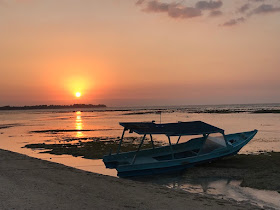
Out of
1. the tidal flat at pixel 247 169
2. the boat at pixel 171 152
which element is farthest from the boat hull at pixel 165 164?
the tidal flat at pixel 247 169

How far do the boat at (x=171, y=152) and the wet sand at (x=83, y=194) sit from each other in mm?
2463

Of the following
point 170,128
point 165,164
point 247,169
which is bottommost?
point 247,169

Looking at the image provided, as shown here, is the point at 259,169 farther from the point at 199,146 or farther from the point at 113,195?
the point at 113,195

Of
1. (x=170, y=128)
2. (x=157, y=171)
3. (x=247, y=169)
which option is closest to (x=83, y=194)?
(x=157, y=171)

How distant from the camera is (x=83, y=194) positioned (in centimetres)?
1055

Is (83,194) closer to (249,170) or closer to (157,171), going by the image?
(157,171)

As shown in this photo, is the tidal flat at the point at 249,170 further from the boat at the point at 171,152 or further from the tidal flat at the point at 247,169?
the boat at the point at 171,152

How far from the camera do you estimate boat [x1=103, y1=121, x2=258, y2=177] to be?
1582 cm

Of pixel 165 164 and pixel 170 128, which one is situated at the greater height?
pixel 170 128

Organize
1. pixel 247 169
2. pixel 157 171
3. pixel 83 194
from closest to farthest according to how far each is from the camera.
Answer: pixel 83 194 → pixel 157 171 → pixel 247 169

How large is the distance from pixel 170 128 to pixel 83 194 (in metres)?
7.70

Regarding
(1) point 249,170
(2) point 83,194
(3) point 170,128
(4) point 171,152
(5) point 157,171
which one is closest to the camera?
(2) point 83,194

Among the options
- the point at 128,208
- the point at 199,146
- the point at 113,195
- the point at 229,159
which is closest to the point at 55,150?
the point at 199,146

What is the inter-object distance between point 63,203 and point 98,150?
15.1m
